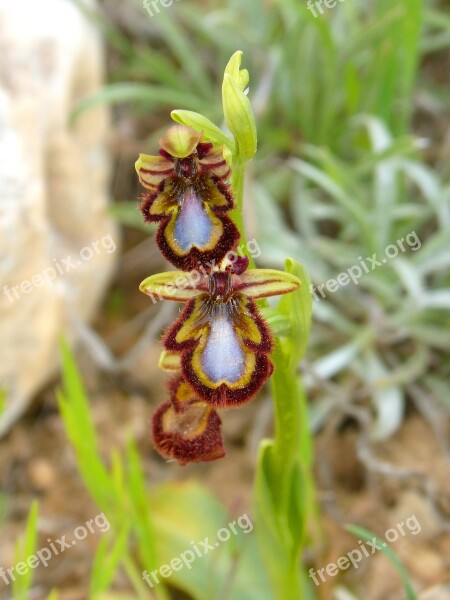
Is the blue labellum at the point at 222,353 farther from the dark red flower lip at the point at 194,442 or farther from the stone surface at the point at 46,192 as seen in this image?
the stone surface at the point at 46,192

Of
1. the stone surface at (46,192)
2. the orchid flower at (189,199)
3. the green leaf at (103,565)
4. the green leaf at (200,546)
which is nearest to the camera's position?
the orchid flower at (189,199)

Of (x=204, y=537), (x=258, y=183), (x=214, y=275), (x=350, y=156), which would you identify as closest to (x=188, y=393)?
(x=214, y=275)

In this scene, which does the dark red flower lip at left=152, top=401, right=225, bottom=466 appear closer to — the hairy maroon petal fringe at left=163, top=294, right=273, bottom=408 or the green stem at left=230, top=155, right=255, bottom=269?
the hairy maroon petal fringe at left=163, top=294, right=273, bottom=408

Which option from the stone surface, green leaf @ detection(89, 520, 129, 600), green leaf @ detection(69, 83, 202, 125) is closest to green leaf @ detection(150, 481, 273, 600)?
green leaf @ detection(89, 520, 129, 600)

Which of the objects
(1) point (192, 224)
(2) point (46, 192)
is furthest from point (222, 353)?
(2) point (46, 192)

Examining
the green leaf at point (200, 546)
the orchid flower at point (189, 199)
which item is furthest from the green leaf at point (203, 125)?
the green leaf at point (200, 546)

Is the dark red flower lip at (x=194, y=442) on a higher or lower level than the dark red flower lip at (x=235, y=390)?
higher
